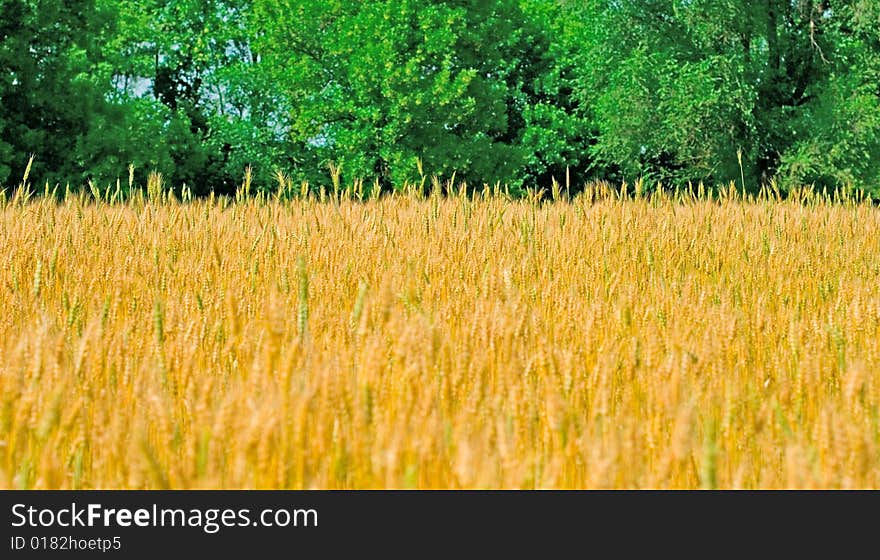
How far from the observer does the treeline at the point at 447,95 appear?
19781 millimetres

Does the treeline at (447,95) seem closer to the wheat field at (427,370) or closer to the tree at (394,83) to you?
the tree at (394,83)

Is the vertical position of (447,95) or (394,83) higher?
(394,83)

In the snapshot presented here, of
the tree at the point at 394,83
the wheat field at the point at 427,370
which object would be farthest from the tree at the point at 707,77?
the wheat field at the point at 427,370

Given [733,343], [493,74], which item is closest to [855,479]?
[733,343]

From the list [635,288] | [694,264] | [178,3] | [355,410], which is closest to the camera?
[355,410]

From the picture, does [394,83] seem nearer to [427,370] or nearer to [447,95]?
[447,95]

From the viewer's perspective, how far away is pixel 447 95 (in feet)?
70.2

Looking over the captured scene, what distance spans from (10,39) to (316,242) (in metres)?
16.0

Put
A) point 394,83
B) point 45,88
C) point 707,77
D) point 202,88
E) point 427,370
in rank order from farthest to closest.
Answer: point 202,88
point 394,83
point 707,77
point 45,88
point 427,370

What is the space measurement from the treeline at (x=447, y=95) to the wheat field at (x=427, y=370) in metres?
15.4

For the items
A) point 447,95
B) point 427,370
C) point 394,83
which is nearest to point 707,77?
point 447,95

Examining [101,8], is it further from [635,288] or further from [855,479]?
[855,479]

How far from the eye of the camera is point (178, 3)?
91.5 ft

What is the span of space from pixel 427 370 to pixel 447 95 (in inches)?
776
